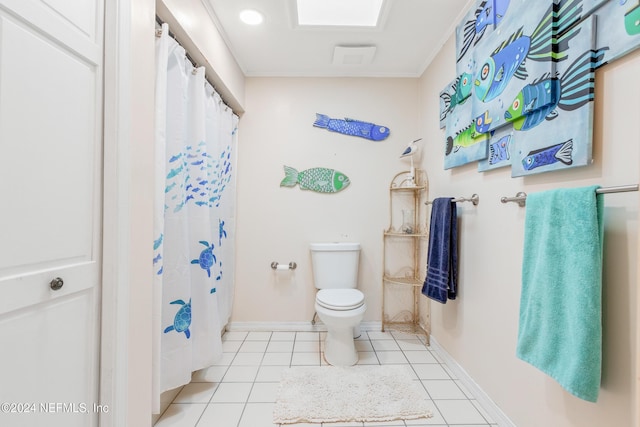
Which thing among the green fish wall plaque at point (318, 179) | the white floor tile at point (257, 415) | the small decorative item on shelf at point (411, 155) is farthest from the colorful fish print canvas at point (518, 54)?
the white floor tile at point (257, 415)

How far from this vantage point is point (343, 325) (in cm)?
167

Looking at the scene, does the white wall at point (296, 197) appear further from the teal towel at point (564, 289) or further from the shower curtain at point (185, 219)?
the teal towel at point (564, 289)

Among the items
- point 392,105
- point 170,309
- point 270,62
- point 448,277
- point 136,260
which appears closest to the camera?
point 136,260

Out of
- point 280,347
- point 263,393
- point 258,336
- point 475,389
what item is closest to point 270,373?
point 263,393

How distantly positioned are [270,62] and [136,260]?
71.7 inches

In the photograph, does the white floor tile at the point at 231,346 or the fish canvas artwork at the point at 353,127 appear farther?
the fish canvas artwork at the point at 353,127

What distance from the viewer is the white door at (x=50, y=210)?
0.63m

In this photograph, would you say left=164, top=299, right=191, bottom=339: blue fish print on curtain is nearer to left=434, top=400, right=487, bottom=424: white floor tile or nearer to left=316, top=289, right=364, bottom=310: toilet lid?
left=316, top=289, right=364, bottom=310: toilet lid

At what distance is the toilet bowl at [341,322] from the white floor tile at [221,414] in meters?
0.64

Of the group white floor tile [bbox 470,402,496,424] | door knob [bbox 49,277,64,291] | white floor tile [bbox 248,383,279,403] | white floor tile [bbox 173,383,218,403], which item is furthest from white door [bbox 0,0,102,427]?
white floor tile [bbox 470,402,496,424]

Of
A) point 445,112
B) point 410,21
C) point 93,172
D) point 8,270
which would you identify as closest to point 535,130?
point 445,112

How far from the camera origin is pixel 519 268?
3.81 feet

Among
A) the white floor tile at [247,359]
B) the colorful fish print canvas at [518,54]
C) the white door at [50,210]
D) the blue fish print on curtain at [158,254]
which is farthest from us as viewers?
the white floor tile at [247,359]

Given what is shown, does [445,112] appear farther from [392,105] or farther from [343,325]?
[343,325]
